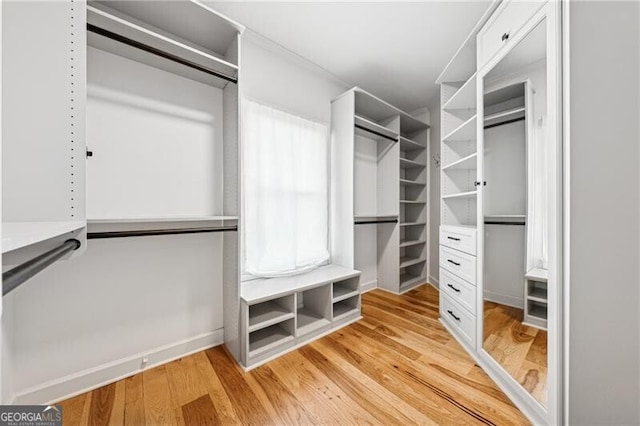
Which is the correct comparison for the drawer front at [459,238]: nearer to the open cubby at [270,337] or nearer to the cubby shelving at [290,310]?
the cubby shelving at [290,310]

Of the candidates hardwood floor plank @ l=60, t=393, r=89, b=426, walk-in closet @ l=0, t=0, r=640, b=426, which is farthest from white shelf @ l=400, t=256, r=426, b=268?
hardwood floor plank @ l=60, t=393, r=89, b=426

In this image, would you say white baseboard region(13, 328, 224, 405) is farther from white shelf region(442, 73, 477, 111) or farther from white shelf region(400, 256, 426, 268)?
white shelf region(442, 73, 477, 111)

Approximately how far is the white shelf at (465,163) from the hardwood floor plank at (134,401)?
251 centimetres

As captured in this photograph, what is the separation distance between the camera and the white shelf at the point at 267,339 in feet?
5.96

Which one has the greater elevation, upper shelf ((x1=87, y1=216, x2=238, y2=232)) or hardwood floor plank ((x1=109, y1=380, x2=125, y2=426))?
upper shelf ((x1=87, y1=216, x2=238, y2=232))

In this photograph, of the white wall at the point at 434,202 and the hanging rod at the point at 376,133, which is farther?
the white wall at the point at 434,202

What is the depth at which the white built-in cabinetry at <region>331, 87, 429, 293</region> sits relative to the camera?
267cm

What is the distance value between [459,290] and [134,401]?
7.38 feet

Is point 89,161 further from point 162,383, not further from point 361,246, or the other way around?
point 361,246

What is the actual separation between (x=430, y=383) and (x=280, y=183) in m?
1.81

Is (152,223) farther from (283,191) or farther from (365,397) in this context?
(365,397)

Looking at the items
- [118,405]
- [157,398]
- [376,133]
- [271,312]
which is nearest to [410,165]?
[376,133]

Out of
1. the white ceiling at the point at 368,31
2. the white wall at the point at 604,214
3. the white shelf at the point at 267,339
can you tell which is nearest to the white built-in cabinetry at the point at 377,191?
the white ceiling at the point at 368,31

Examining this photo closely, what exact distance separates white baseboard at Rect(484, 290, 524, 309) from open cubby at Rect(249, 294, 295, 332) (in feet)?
4.39
